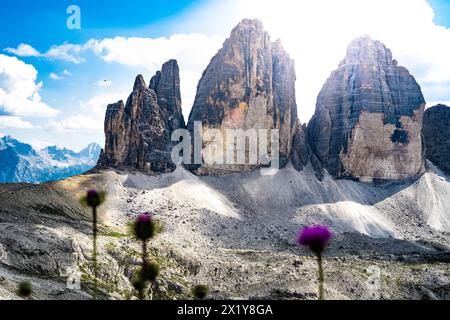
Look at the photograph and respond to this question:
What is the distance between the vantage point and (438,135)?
512 feet

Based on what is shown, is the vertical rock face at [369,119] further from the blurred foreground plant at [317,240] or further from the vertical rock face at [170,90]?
the blurred foreground plant at [317,240]

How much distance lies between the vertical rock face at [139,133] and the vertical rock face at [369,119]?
149 ft

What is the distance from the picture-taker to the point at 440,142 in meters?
155

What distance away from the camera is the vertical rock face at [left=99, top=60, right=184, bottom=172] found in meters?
114

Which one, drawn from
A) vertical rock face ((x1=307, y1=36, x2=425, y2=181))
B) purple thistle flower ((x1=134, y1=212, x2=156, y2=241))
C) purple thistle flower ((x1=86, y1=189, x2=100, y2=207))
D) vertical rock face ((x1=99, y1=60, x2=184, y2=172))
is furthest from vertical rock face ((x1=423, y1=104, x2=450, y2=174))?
purple thistle flower ((x1=86, y1=189, x2=100, y2=207))

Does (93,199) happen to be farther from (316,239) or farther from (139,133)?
Answer: (139,133)

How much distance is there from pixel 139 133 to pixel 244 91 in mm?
31470

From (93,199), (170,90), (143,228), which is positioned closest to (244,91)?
(170,90)

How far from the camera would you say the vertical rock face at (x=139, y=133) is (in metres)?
114

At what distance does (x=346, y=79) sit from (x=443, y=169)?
142 feet

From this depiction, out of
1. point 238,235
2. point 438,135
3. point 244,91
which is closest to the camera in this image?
point 238,235

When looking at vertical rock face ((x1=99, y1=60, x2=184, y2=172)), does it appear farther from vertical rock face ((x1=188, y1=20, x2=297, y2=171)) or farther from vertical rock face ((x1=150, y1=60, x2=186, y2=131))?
vertical rock face ((x1=188, y1=20, x2=297, y2=171))
